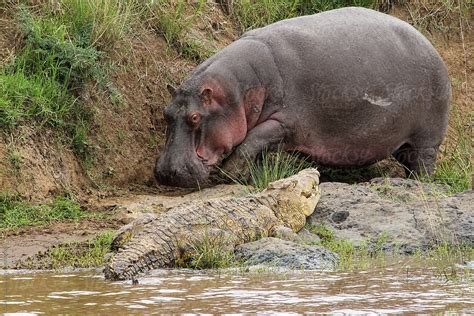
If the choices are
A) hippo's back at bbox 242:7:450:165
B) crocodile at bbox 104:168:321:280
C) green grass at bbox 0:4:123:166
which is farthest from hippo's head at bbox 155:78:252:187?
crocodile at bbox 104:168:321:280

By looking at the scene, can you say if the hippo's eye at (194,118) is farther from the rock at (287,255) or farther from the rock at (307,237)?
the rock at (287,255)

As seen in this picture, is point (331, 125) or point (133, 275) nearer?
point (133, 275)

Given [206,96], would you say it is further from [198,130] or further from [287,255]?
[287,255]

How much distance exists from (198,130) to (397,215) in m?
2.18

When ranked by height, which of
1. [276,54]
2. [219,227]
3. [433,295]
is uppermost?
[276,54]

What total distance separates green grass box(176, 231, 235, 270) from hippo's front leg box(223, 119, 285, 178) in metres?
2.42

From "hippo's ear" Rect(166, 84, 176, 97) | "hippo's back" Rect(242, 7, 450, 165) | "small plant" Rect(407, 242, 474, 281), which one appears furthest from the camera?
Answer: "hippo's back" Rect(242, 7, 450, 165)

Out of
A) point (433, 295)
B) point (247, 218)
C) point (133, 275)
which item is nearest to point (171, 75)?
point (247, 218)

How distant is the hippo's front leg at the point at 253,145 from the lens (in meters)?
9.74

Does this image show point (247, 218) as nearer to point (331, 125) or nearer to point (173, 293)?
point (173, 293)

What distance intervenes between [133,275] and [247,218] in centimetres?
141

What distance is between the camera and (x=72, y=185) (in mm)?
9453

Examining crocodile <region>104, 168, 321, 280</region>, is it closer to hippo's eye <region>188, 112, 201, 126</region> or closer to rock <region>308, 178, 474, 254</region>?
rock <region>308, 178, 474, 254</region>

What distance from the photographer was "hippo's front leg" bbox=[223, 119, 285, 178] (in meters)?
9.74
